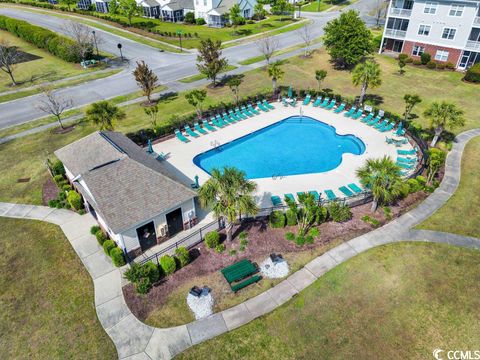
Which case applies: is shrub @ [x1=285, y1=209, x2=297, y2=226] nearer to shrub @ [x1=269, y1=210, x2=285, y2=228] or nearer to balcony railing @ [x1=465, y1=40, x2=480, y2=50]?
shrub @ [x1=269, y1=210, x2=285, y2=228]

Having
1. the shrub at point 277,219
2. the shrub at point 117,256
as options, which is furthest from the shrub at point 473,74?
the shrub at point 117,256

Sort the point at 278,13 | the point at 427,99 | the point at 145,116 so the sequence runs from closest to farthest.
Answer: the point at 145,116 < the point at 427,99 < the point at 278,13

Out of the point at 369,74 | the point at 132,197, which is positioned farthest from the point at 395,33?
the point at 132,197

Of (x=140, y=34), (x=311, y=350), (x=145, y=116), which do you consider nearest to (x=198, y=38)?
(x=140, y=34)

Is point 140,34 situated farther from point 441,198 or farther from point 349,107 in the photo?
point 441,198

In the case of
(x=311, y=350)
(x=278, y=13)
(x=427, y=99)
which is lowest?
(x=311, y=350)

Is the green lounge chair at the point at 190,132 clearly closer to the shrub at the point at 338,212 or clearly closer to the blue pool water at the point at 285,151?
the blue pool water at the point at 285,151

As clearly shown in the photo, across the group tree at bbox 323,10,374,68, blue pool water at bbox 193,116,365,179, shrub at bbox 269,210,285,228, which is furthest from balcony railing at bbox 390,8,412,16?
shrub at bbox 269,210,285,228

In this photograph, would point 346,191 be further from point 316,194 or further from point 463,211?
point 463,211

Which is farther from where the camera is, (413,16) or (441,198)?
(413,16)
